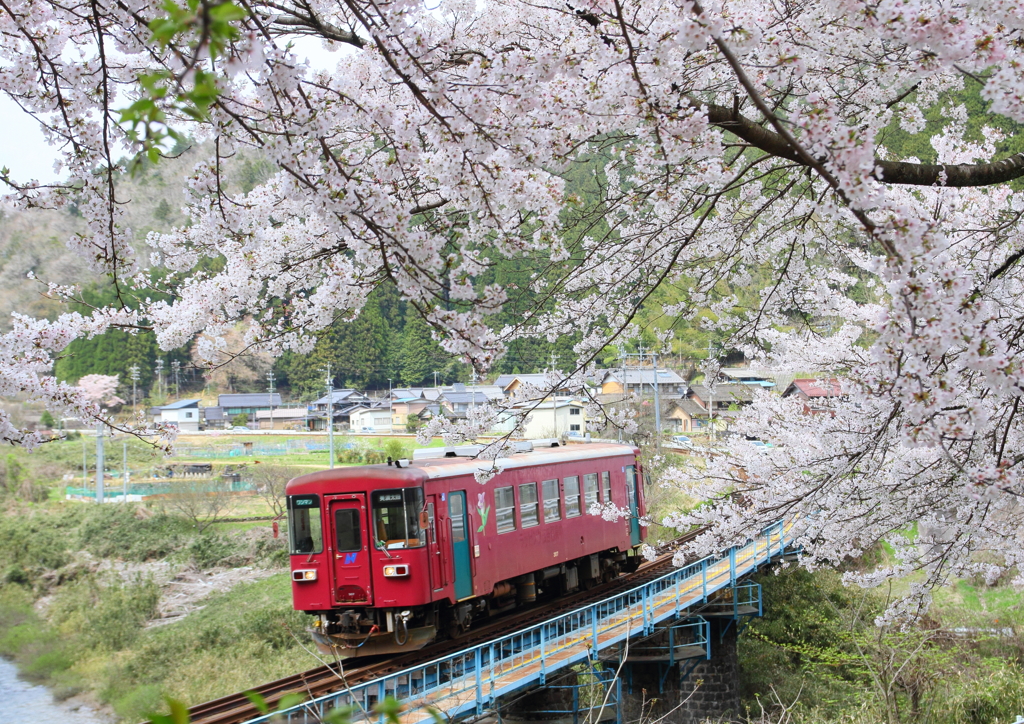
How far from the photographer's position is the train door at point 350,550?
28.4 ft

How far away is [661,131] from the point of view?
3359 millimetres

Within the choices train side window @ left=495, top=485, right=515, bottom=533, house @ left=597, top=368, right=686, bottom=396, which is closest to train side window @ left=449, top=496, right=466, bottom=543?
train side window @ left=495, top=485, right=515, bottom=533

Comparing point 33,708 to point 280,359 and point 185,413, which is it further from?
point 185,413

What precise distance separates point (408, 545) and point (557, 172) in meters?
5.29

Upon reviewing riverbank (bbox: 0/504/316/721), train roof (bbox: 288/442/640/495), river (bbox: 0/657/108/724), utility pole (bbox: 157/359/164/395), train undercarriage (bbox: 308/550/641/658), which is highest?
utility pole (bbox: 157/359/164/395)

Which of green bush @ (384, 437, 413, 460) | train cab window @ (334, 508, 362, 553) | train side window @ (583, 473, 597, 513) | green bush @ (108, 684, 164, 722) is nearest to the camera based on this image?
train cab window @ (334, 508, 362, 553)

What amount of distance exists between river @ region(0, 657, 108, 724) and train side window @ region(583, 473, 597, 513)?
904 centimetres

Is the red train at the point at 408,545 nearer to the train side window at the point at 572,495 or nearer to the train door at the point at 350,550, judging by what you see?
the train door at the point at 350,550

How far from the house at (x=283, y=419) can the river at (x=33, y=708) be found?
2202 centimetres

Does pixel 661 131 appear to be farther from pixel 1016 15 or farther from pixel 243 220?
pixel 243 220

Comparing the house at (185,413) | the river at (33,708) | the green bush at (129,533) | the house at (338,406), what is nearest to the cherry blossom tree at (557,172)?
the river at (33,708)

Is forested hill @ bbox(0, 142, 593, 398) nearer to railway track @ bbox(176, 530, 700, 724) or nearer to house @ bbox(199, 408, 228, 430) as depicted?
house @ bbox(199, 408, 228, 430)

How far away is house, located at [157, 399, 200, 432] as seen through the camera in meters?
38.2

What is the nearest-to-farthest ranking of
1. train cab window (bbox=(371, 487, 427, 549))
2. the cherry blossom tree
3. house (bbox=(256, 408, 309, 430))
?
the cherry blossom tree
train cab window (bbox=(371, 487, 427, 549))
house (bbox=(256, 408, 309, 430))
